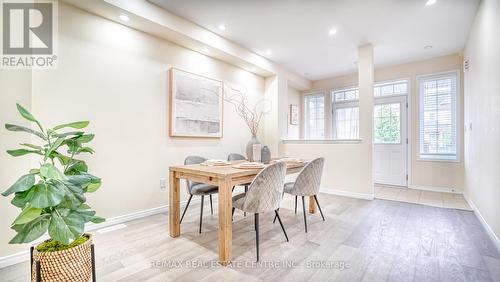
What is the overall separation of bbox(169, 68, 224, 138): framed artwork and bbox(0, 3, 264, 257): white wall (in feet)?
0.38

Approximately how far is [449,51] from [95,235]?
19.8 ft

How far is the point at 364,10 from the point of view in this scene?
111 inches

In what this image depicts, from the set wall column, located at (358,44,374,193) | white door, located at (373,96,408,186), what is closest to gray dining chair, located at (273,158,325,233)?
wall column, located at (358,44,374,193)

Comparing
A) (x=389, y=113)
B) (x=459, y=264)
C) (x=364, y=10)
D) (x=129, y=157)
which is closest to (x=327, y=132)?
(x=389, y=113)

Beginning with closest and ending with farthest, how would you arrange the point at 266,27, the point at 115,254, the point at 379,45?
the point at 115,254 < the point at 266,27 < the point at 379,45

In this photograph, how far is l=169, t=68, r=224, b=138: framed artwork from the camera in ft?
10.6

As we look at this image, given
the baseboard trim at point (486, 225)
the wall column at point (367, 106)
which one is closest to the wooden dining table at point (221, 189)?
the baseboard trim at point (486, 225)

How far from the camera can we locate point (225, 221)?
6.09 ft

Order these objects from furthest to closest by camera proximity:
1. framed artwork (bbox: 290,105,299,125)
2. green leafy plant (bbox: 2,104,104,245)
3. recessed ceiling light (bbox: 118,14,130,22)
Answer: framed artwork (bbox: 290,105,299,125)
recessed ceiling light (bbox: 118,14,130,22)
green leafy plant (bbox: 2,104,104,245)

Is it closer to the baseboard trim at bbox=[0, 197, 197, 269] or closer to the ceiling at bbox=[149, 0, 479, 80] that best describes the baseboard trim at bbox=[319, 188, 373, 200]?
the baseboard trim at bbox=[0, 197, 197, 269]

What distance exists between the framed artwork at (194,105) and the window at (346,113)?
3221 millimetres

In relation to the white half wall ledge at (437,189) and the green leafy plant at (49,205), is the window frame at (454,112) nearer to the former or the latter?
the white half wall ledge at (437,189)

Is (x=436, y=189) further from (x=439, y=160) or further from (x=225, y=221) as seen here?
(x=225, y=221)

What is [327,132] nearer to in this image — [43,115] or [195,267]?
[195,267]
